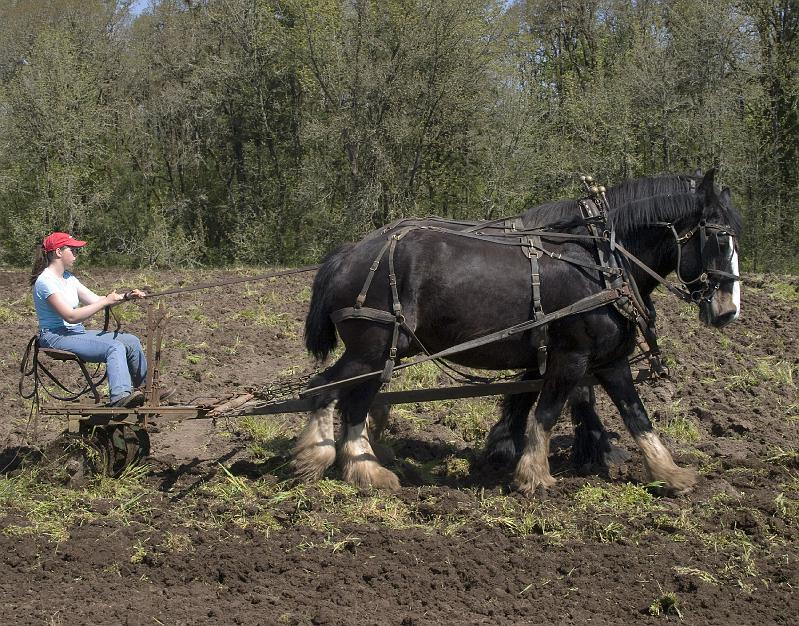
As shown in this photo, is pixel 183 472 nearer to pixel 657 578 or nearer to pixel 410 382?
pixel 410 382

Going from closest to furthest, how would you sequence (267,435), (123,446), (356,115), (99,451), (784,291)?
1. (99,451)
2. (123,446)
3. (267,435)
4. (784,291)
5. (356,115)

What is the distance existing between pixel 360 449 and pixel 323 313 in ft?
3.35

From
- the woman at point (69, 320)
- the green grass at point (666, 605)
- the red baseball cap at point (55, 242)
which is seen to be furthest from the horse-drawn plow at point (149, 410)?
the green grass at point (666, 605)

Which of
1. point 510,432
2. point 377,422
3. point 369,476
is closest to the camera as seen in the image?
point 369,476

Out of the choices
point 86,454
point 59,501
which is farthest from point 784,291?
point 59,501

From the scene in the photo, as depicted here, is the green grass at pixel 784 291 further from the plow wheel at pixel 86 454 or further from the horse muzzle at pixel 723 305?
the plow wheel at pixel 86 454

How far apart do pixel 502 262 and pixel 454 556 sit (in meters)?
2.08

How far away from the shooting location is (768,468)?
252 inches

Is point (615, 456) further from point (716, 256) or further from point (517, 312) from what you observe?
point (716, 256)

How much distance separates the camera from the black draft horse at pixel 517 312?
6000 millimetres

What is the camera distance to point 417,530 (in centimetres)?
545

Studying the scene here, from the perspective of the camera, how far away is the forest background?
2161cm

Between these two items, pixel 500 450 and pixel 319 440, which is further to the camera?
pixel 500 450

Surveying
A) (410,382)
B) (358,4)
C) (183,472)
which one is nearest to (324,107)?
(358,4)
